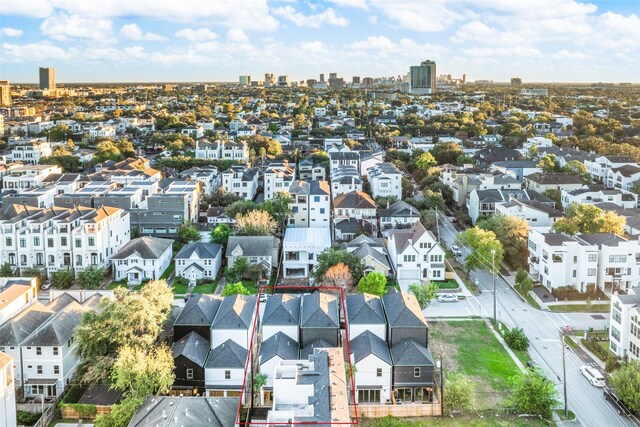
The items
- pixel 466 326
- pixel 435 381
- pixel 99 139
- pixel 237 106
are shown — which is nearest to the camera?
pixel 435 381

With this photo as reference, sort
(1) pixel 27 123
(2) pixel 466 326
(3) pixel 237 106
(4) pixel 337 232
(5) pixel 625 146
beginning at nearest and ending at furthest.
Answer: (2) pixel 466 326 < (4) pixel 337 232 < (5) pixel 625 146 < (1) pixel 27 123 < (3) pixel 237 106

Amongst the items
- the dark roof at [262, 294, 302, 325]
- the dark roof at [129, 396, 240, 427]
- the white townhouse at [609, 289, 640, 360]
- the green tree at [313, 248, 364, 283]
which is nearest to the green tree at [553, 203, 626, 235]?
the white townhouse at [609, 289, 640, 360]

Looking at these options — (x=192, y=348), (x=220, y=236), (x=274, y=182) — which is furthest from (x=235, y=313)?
(x=274, y=182)

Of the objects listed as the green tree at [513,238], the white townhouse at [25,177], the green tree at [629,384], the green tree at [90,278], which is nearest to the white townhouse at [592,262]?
the green tree at [513,238]

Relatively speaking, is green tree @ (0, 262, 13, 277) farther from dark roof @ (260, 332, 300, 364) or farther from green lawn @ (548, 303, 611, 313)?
green lawn @ (548, 303, 611, 313)

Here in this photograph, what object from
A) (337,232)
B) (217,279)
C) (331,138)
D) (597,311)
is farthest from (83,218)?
(331,138)

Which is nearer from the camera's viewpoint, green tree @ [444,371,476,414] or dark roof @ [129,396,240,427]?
dark roof @ [129,396,240,427]

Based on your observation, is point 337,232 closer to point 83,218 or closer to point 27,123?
point 83,218
